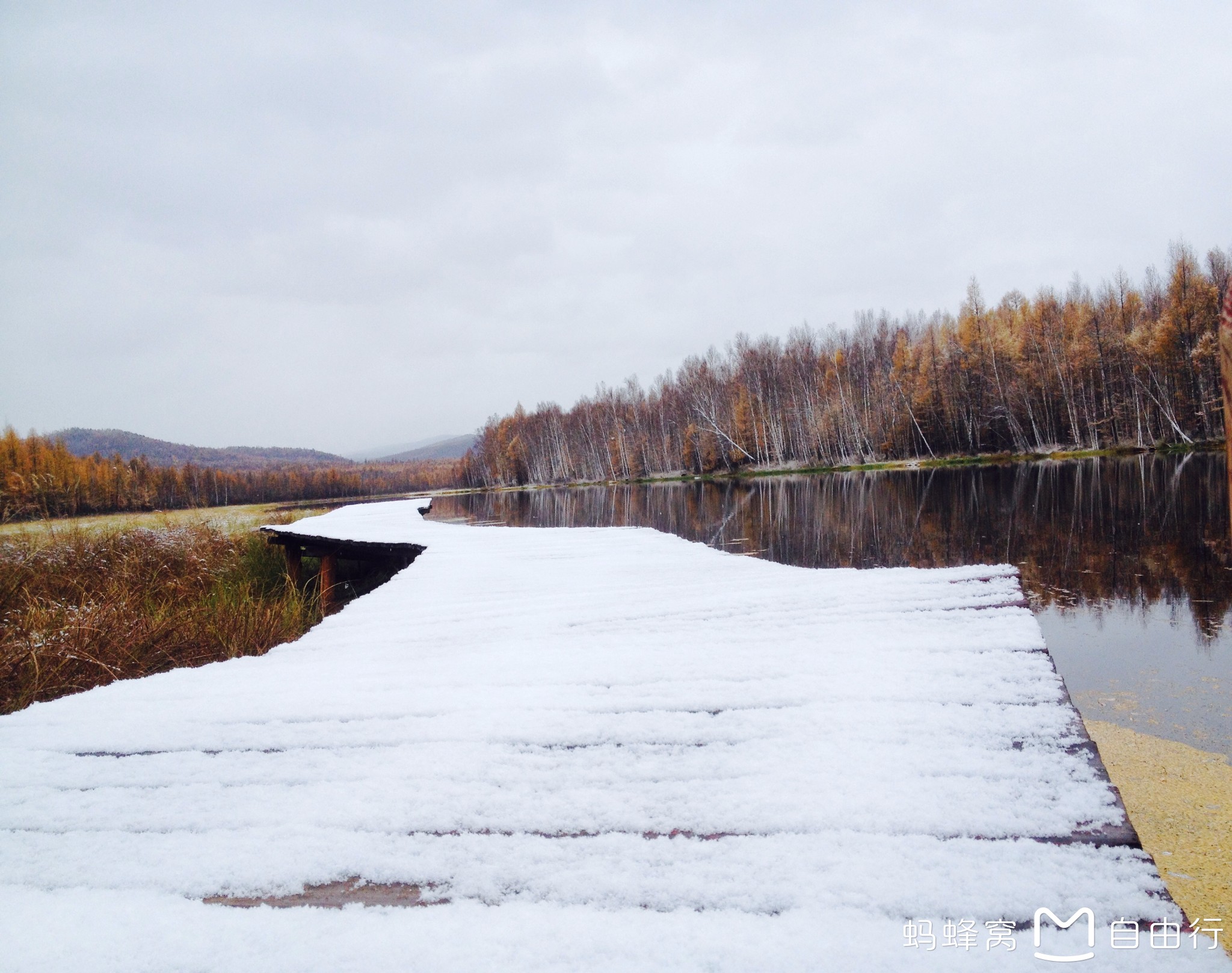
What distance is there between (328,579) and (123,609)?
411 centimetres

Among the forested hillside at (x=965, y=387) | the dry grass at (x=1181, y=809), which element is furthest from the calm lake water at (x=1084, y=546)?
the forested hillside at (x=965, y=387)

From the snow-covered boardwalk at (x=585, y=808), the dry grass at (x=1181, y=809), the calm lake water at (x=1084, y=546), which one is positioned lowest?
the dry grass at (x=1181, y=809)

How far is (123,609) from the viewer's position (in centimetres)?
455

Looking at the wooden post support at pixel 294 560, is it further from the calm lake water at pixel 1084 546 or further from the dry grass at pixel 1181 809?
the dry grass at pixel 1181 809

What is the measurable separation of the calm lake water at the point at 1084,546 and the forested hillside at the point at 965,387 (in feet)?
41.4

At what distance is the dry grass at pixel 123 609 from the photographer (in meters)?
3.68

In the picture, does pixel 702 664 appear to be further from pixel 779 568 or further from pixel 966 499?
pixel 966 499

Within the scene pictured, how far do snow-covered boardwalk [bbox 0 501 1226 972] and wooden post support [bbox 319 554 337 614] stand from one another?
→ 572cm

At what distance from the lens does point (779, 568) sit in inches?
187

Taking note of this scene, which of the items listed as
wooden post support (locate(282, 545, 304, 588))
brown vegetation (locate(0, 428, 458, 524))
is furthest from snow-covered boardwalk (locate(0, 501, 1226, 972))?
brown vegetation (locate(0, 428, 458, 524))

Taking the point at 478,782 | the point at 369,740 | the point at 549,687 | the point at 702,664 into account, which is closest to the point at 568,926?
the point at 478,782

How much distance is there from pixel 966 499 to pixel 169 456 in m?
170

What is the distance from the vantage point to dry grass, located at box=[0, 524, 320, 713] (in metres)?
3.68

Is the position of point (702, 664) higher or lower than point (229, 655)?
higher
